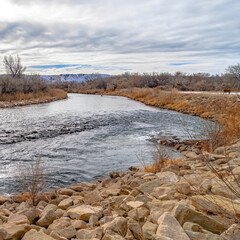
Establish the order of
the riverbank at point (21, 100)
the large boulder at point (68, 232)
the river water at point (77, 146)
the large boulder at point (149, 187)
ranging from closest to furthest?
the large boulder at point (68, 232), the large boulder at point (149, 187), the river water at point (77, 146), the riverbank at point (21, 100)

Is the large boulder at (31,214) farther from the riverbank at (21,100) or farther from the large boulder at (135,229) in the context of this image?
the riverbank at (21,100)

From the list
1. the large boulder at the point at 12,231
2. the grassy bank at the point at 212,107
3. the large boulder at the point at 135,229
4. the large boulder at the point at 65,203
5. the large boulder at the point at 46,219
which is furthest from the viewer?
the grassy bank at the point at 212,107

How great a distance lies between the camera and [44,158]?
305 inches

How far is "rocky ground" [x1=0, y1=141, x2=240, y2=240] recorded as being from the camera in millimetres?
2682

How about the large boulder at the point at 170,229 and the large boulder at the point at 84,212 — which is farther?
the large boulder at the point at 84,212

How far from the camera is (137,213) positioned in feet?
9.70

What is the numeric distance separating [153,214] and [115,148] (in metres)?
5.80

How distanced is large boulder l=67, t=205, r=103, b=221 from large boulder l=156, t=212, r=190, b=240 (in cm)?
110

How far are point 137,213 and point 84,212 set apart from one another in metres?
1.02

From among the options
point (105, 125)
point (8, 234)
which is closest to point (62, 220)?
point (8, 234)

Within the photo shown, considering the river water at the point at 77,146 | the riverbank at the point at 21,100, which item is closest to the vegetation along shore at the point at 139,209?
the river water at the point at 77,146

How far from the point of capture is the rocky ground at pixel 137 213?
268 cm

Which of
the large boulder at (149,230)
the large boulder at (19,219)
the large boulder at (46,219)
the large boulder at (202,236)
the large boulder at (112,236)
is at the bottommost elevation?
the large boulder at (46,219)

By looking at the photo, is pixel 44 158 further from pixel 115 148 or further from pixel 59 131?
pixel 59 131
